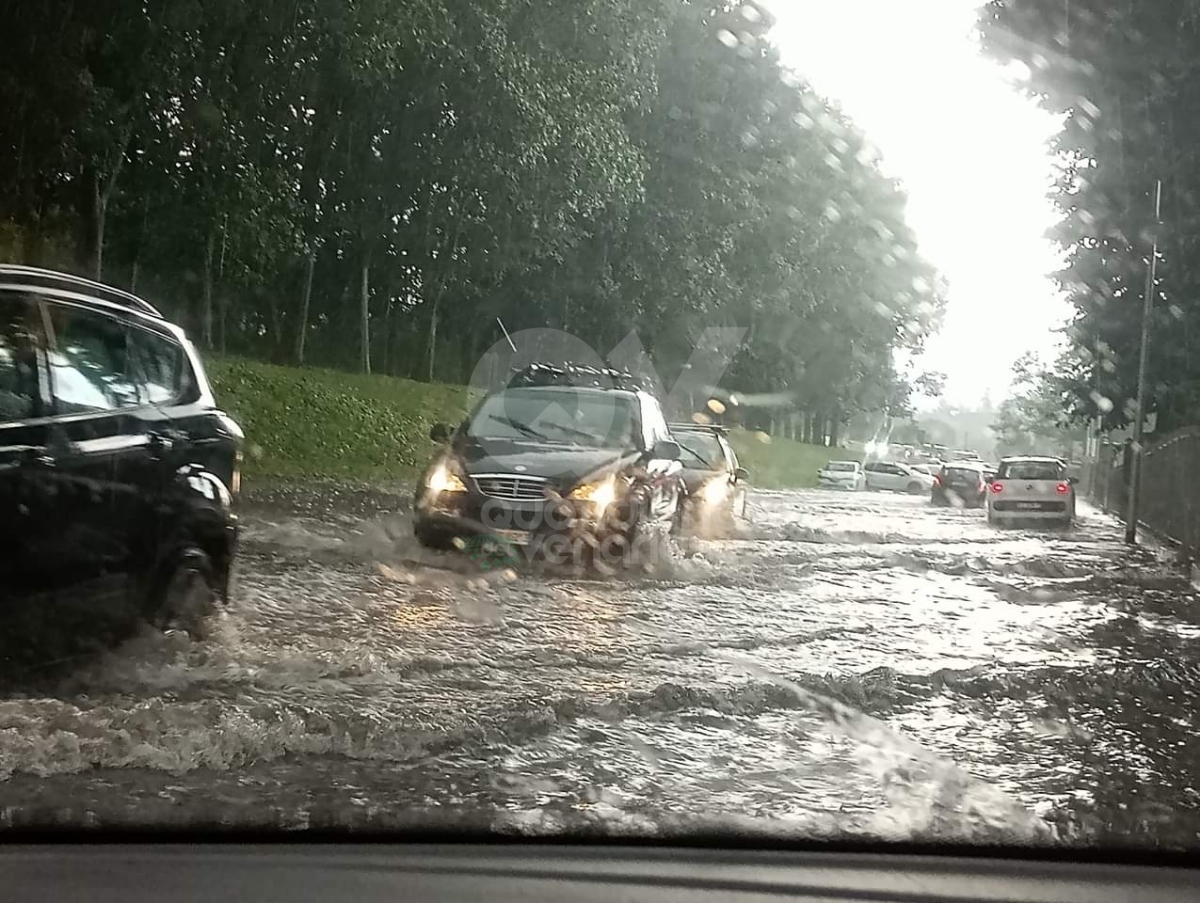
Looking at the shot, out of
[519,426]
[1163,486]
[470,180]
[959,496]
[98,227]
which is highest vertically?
[470,180]

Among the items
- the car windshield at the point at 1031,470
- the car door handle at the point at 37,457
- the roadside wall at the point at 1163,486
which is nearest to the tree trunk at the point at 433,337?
the car door handle at the point at 37,457

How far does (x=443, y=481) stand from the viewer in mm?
6105

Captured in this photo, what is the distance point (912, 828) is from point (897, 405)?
330 cm

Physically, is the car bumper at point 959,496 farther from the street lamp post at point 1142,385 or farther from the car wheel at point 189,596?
the car wheel at point 189,596

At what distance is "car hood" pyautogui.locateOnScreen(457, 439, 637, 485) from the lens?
6137 millimetres

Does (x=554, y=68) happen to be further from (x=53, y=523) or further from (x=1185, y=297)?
(x=1185, y=297)

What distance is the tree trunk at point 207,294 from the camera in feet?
18.1

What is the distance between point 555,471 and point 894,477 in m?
1.99

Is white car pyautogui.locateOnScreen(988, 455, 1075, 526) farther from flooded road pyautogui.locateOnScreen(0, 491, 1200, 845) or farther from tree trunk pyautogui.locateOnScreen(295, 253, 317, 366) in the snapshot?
tree trunk pyautogui.locateOnScreen(295, 253, 317, 366)

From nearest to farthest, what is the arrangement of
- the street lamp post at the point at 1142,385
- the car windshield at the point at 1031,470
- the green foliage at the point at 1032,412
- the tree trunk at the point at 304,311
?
the tree trunk at the point at 304,311 → the green foliage at the point at 1032,412 → the car windshield at the point at 1031,470 → the street lamp post at the point at 1142,385

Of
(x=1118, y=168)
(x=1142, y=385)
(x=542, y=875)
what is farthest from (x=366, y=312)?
(x=1142, y=385)

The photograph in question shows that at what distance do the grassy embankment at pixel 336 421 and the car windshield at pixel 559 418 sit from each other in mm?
207

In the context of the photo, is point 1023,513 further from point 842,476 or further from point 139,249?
point 139,249

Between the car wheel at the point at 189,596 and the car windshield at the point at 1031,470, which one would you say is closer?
the car wheel at the point at 189,596
